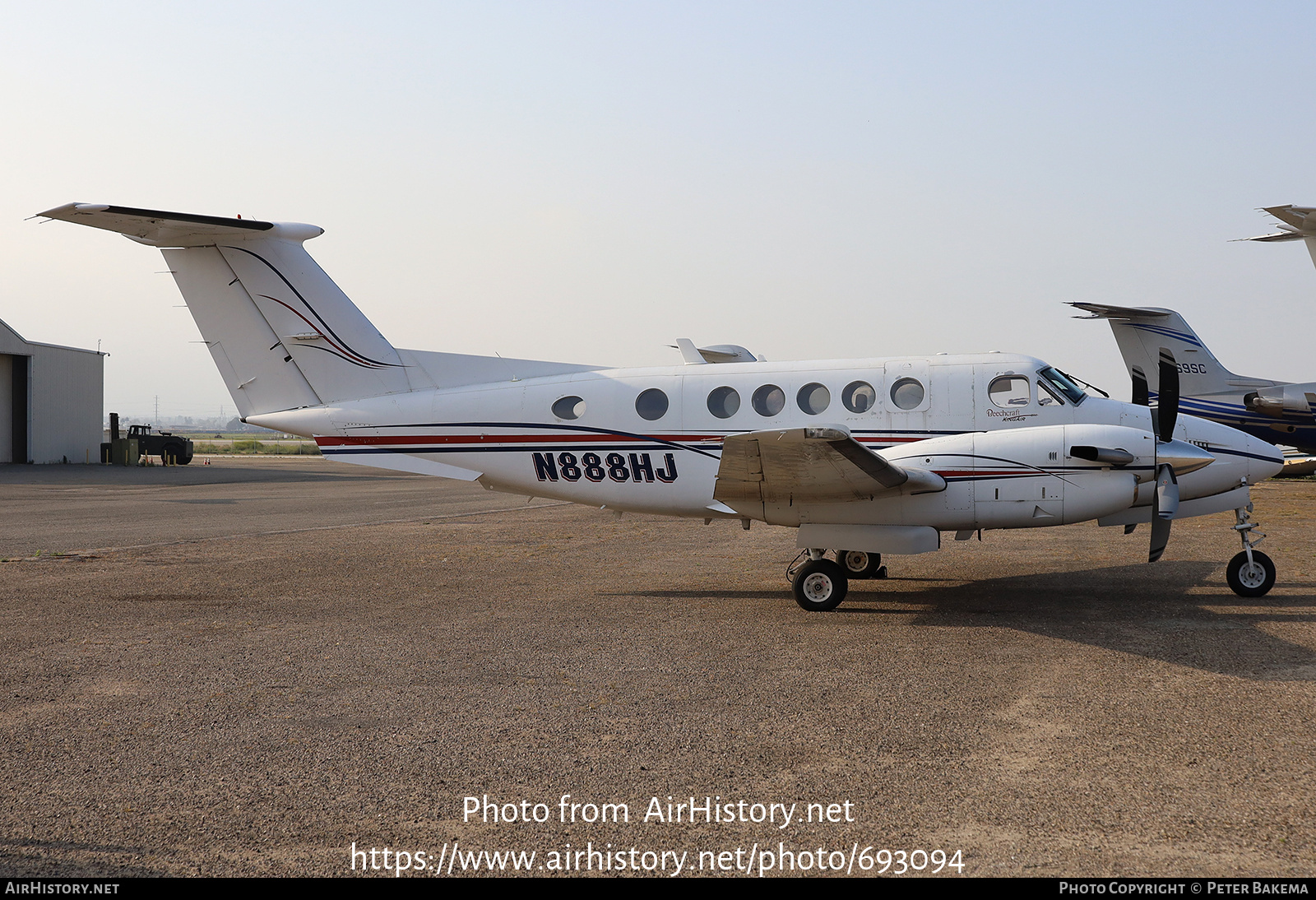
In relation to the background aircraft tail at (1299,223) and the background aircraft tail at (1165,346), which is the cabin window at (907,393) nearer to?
the background aircraft tail at (1299,223)

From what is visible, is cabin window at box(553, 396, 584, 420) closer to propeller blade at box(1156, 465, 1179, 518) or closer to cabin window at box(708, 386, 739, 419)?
cabin window at box(708, 386, 739, 419)

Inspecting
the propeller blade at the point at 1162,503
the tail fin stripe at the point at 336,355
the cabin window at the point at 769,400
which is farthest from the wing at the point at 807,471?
the tail fin stripe at the point at 336,355

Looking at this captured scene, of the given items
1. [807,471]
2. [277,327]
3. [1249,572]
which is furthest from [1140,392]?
[277,327]

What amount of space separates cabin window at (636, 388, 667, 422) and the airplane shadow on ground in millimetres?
2131

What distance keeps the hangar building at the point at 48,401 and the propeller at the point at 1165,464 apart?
4909 centimetres

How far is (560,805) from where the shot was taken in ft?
14.3

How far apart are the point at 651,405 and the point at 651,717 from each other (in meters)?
5.48

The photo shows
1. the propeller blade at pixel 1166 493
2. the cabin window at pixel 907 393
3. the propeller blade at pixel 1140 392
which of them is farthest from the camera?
the propeller blade at pixel 1140 392

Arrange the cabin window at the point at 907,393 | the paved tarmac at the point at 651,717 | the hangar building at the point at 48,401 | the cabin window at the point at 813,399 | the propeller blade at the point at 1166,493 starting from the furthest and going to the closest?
1. the hangar building at the point at 48,401
2. the cabin window at the point at 813,399
3. the cabin window at the point at 907,393
4. the propeller blade at the point at 1166,493
5. the paved tarmac at the point at 651,717

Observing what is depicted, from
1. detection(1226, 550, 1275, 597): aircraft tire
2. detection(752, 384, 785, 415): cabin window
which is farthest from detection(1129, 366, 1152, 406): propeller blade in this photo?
detection(752, 384, 785, 415): cabin window

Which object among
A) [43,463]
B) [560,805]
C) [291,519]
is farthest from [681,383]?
[43,463]

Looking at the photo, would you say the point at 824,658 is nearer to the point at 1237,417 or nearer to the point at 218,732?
the point at 218,732

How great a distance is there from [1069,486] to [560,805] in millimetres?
6952

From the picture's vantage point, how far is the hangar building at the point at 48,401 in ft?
142
